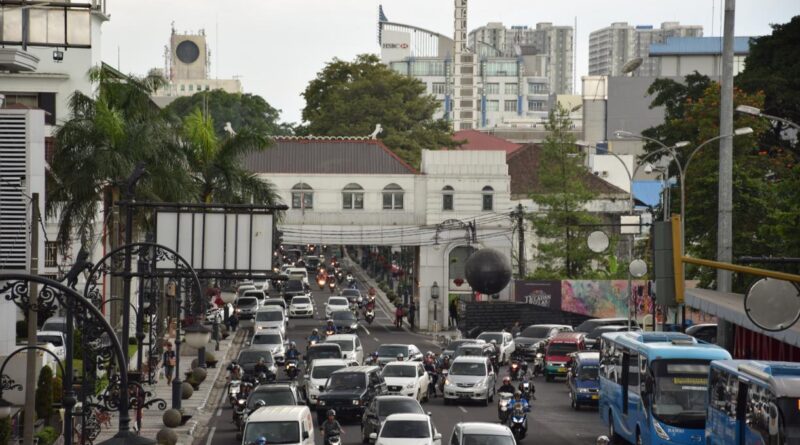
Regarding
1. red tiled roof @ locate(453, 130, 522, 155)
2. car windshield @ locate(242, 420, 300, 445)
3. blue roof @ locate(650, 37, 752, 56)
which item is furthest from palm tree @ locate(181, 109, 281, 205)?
red tiled roof @ locate(453, 130, 522, 155)

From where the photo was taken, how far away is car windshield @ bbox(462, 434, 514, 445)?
3014 cm

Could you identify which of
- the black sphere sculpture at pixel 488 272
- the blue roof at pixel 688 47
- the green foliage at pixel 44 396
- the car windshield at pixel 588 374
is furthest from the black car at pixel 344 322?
the blue roof at pixel 688 47

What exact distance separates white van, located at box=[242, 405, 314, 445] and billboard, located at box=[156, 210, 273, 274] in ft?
14.3

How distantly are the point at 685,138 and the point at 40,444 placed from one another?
160 feet

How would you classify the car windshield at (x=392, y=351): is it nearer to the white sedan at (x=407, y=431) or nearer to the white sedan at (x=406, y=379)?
the white sedan at (x=406, y=379)

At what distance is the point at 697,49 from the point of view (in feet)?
474

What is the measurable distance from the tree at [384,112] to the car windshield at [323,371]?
73.7 meters

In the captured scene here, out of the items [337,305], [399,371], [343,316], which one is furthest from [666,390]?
[337,305]

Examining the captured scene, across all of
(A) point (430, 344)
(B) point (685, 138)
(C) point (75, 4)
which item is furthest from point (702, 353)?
(B) point (685, 138)

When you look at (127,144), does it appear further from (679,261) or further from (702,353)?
(679,261)

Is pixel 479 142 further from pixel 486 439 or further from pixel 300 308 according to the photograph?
pixel 486 439

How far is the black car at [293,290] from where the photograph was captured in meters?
89.6

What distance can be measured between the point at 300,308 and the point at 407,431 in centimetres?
4861

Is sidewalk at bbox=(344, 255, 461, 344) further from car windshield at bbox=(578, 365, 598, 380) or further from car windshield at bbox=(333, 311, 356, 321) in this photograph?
car windshield at bbox=(578, 365, 598, 380)
